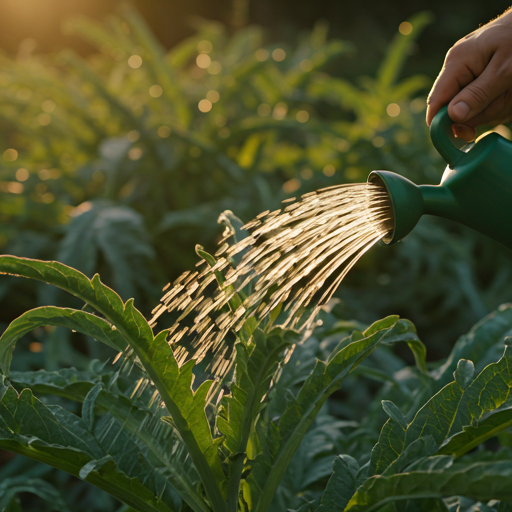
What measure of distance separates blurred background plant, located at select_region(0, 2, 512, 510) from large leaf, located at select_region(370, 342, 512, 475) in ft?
3.04

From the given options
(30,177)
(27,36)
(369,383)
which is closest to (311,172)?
(369,383)

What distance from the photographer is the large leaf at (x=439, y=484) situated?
0.42 meters

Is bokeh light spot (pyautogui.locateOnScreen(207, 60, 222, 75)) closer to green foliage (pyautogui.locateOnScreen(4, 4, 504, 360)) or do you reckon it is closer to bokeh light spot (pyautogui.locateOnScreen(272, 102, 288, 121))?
green foliage (pyautogui.locateOnScreen(4, 4, 504, 360))

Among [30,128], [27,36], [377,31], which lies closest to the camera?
[30,128]

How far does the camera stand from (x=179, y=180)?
84.4 inches

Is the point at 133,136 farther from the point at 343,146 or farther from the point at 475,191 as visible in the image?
the point at 475,191

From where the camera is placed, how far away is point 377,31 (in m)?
7.76

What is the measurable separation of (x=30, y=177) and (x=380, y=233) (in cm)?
172

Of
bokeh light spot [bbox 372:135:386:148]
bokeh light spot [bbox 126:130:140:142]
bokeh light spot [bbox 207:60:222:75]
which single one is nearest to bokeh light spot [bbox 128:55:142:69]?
bokeh light spot [bbox 207:60:222:75]

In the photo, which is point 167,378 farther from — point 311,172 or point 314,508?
point 311,172

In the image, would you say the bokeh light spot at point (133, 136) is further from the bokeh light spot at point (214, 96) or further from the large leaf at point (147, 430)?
the large leaf at point (147, 430)

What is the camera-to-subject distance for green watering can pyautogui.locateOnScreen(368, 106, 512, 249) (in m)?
0.62

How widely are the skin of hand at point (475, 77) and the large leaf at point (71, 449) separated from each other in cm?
57

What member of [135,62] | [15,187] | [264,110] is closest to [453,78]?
[15,187]
